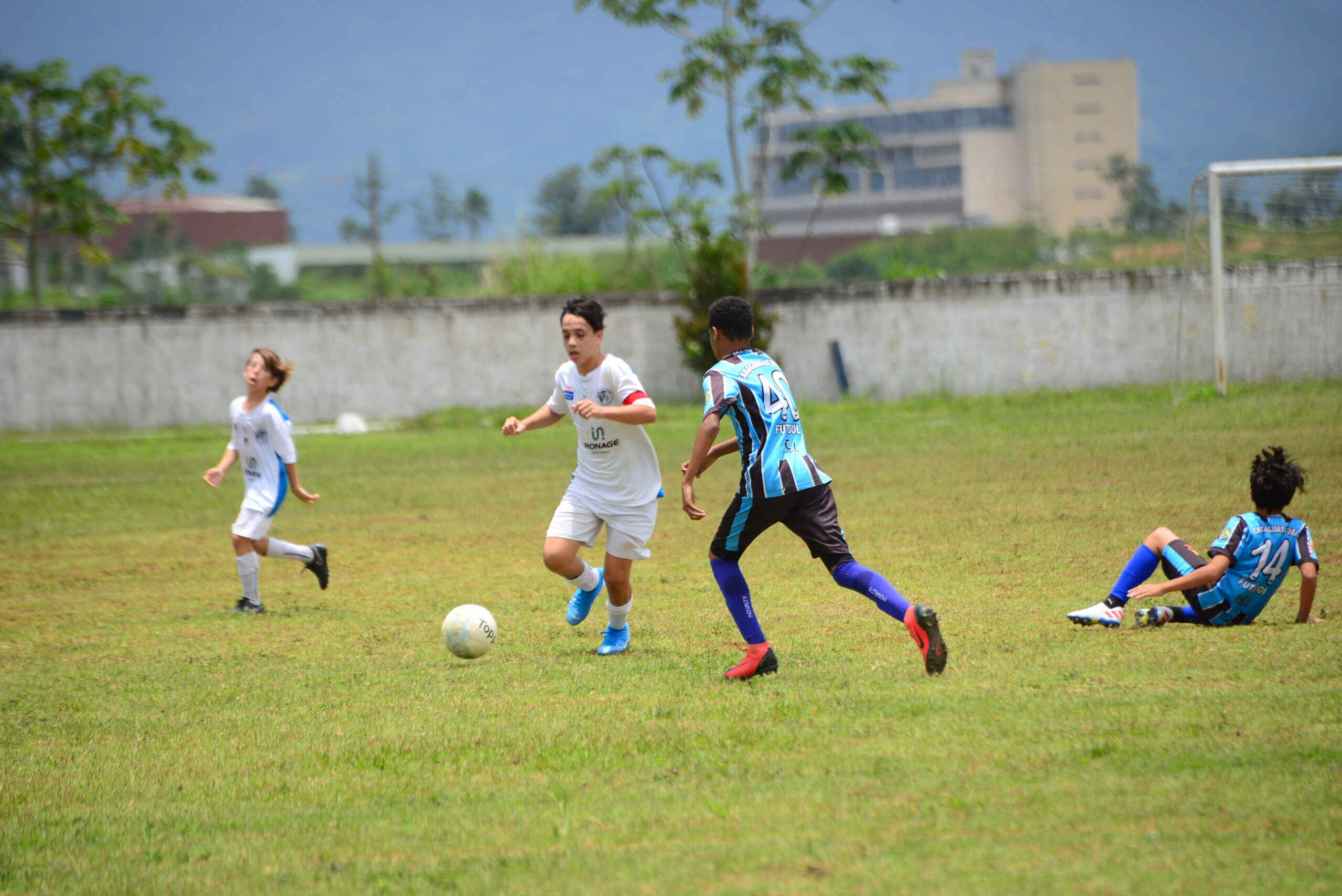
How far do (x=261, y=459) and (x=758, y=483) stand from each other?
449cm

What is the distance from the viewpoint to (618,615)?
6707mm

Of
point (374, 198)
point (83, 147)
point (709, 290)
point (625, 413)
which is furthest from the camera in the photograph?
point (374, 198)

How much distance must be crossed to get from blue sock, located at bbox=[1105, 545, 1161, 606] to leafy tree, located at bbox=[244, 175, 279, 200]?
132 metres

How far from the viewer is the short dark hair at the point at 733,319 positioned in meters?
5.89

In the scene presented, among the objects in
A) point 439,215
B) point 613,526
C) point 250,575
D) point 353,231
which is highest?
point 439,215

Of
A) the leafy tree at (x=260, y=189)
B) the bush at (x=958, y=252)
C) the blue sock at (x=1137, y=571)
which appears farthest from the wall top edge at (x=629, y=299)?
the leafy tree at (x=260, y=189)

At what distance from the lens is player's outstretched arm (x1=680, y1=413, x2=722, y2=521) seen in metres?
5.79

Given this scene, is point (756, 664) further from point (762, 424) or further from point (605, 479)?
point (605, 479)

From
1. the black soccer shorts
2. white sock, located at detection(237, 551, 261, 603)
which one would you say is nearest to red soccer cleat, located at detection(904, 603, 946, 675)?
the black soccer shorts

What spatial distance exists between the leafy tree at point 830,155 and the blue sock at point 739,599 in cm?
2252

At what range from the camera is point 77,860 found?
4043mm

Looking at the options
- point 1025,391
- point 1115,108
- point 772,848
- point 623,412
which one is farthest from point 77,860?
point 1115,108

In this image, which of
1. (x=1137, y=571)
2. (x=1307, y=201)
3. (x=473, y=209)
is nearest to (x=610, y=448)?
(x=1137, y=571)

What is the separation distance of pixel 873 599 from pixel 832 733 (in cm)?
109
